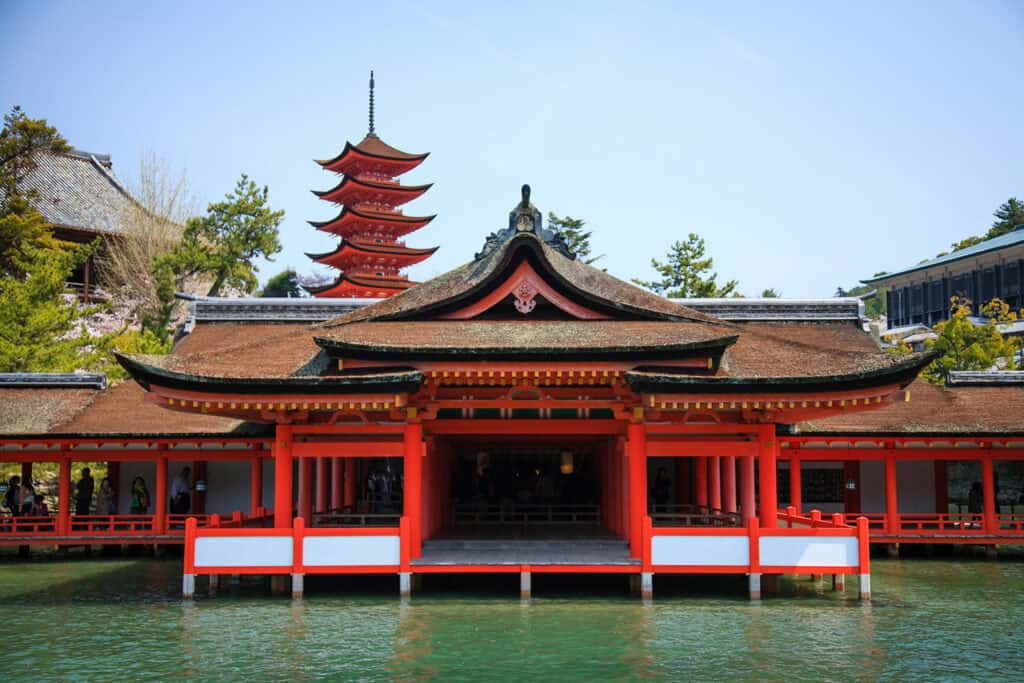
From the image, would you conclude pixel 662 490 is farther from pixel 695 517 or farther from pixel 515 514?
pixel 515 514

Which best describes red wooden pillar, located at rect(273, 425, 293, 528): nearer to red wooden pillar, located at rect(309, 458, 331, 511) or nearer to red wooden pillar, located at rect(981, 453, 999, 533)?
red wooden pillar, located at rect(309, 458, 331, 511)

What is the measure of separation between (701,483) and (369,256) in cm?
3082

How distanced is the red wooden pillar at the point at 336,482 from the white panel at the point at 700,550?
28.8 feet

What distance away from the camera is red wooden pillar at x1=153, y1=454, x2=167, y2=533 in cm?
2469

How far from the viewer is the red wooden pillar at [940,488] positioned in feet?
88.4

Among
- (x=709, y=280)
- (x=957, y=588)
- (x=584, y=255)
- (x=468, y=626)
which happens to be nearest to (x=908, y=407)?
(x=957, y=588)

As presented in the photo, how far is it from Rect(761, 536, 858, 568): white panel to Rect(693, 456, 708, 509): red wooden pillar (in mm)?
5987

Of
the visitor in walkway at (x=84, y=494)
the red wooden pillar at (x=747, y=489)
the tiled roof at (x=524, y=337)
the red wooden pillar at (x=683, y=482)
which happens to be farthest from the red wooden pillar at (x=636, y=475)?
the visitor in walkway at (x=84, y=494)

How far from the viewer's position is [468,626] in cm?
1584

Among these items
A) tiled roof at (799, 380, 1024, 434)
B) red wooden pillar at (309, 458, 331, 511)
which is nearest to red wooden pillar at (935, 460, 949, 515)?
tiled roof at (799, 380, 1024, 434)

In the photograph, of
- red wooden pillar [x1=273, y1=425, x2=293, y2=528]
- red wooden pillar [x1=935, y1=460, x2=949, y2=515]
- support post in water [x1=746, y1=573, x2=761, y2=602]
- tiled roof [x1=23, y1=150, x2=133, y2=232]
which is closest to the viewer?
support post in water [x1=746, y1=573, x2=761, y2=602]

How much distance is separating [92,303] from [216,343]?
2660cm

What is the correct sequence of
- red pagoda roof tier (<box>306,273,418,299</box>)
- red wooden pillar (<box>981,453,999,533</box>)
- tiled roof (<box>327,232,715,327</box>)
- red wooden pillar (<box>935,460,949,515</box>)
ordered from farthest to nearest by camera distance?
red pagoda roof tier (<box>306,273,418,299</box>)
red wooden pillar (<box>935,460,949,515</box>)
red wooden pillar (<box>981,453,999,533</box>)
tiled roof (<box>327,232,715,327</box>)

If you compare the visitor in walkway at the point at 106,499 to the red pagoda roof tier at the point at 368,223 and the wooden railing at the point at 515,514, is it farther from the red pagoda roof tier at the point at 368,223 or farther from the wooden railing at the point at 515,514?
the red pagoda roof tier at the point at 368,223
